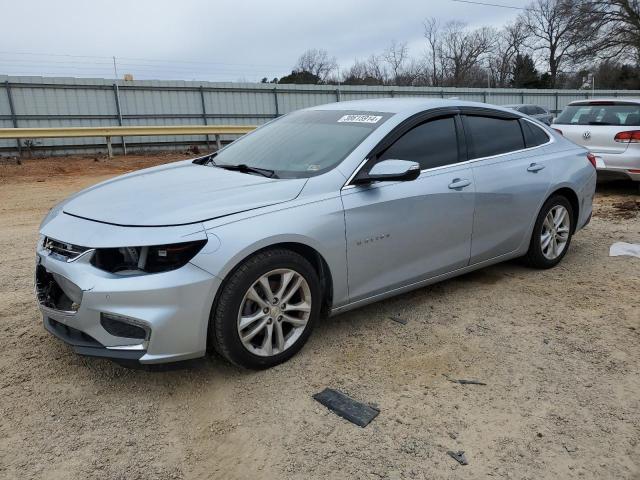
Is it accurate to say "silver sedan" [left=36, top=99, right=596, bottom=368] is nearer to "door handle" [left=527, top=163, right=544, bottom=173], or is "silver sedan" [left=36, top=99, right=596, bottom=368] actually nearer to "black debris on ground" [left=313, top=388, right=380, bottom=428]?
"door handle" [left=527, top=163, right=544, bottom=173]

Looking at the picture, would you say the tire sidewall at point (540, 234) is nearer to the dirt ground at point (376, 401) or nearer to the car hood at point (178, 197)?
the dirt ground at point (376, 401)

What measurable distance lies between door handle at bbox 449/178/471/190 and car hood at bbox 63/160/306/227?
4.14 ft

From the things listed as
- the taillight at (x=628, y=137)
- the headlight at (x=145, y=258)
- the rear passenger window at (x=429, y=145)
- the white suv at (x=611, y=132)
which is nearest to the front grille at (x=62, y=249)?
the headlight at (x=145, y=258)

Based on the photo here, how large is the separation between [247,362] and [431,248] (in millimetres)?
1613

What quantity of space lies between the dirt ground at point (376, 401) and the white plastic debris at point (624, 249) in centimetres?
128

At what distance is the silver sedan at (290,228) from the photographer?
9.14 ft

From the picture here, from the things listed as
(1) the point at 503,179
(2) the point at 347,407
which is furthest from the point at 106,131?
(2) the point at 347,407

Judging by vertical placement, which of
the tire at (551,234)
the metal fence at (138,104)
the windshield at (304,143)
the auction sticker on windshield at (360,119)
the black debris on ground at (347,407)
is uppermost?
the metal fence at (138,104)

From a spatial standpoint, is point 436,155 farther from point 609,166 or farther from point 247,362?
point 609,166

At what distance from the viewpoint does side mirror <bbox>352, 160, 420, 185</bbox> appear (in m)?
3.38

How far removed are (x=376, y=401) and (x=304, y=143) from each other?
75.5 inches

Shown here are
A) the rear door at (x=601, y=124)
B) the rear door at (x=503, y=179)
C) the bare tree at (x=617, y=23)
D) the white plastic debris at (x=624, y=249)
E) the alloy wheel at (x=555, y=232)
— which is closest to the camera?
the rear door at (x=503, y=179)

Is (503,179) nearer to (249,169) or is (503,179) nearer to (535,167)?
(535,167)

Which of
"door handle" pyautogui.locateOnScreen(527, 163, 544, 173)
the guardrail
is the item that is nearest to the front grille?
"door handle" pyautogui.locateOnScreen(527, 163, 544, 173)
